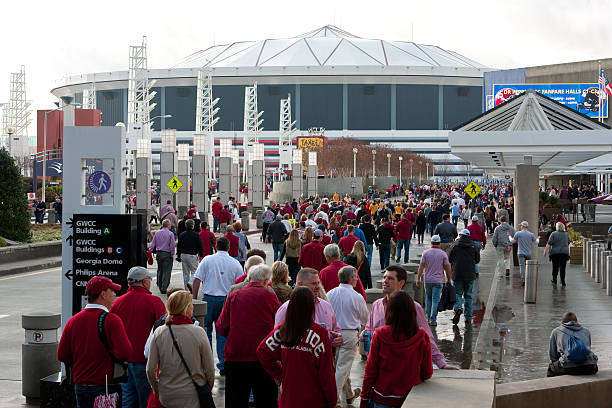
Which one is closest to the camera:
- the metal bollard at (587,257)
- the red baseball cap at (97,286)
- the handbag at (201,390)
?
the handbag at (201,390)

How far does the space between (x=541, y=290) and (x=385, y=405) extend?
15873mm

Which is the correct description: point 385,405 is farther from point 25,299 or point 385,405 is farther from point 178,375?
point 25,299

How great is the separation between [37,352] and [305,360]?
15.9ft

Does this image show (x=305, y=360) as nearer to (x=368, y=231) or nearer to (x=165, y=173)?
(x=368, y=231)

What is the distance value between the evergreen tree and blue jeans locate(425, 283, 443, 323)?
59.9 feet

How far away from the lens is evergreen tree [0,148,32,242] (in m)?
30.3

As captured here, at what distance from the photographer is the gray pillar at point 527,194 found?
2911 cm

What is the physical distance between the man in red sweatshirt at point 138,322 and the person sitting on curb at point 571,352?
443 centimetres

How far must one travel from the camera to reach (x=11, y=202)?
1206 inches

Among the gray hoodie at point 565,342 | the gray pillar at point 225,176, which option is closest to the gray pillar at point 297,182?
the gray pillar at point 225,176

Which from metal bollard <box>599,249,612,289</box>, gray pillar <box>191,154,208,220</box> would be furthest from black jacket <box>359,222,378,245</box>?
gray pillar <box>191,154,208,220</box>

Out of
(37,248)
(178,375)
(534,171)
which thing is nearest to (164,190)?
(37,248)

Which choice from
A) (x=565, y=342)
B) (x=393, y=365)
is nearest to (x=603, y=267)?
Result: (x=565, y=342)

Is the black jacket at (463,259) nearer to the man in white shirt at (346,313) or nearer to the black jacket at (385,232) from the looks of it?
the man in white shirt at (346,313)
